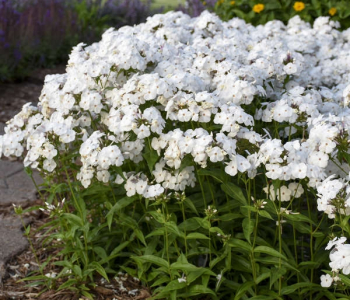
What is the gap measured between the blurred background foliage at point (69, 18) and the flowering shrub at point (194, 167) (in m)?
3.00

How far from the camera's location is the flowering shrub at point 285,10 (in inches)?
241

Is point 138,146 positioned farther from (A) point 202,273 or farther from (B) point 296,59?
(B) point 296,59

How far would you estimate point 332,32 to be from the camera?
5062 millimetres

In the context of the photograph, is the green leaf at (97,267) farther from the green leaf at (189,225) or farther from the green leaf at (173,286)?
the green leaf at (189,225)

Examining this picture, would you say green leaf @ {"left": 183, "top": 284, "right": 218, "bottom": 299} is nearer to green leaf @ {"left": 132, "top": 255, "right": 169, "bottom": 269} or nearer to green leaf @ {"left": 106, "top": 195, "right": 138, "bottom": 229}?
green leaf @ {"left": 132, "top": 255, "right": 169, "bottom": 269}

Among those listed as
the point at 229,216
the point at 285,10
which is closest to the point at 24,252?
the point at 229,216

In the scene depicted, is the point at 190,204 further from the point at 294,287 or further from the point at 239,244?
the point at 294,287

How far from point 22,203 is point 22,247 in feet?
2.20

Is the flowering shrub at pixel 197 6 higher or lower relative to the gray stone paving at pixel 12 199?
higher

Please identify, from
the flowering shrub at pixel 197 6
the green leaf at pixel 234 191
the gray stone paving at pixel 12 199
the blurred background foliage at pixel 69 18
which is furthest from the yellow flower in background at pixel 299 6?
the green leaf at pixel 234 191

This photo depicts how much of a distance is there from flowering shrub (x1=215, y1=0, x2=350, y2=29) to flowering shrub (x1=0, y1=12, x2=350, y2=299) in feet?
9.54

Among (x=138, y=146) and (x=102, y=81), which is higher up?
(x=102, y=81)

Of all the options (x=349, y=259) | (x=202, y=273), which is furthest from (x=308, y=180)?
(x=202, y=273)

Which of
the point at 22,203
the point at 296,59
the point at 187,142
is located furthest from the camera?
the point at 22,203
